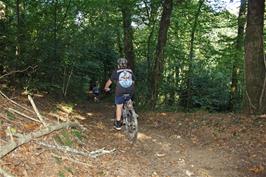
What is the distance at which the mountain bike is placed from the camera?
9684 mm

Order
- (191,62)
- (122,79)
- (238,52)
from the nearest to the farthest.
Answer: (122,79) → (238,52) → (191,62)

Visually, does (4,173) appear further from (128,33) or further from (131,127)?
(128,33)

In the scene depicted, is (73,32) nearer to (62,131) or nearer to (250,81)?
(250,81)

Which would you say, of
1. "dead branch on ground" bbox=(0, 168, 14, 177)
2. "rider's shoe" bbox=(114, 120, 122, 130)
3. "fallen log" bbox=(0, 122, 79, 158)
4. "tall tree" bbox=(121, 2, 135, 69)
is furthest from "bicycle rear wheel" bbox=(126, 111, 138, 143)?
"tall tree" bbox=(121, 2, 135, 69)

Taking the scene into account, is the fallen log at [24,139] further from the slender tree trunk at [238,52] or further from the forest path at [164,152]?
the slender tree trunk at [238,52]

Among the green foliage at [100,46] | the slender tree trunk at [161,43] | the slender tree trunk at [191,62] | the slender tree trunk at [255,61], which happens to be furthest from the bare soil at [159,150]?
the slender tree trunk at [191,62]

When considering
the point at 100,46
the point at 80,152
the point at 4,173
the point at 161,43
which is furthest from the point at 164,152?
the point at 100,46

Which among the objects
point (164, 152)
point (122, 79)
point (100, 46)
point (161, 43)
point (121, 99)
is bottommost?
point (164, 152)

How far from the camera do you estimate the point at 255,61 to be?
11.9m

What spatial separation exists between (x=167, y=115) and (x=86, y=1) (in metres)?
6.59

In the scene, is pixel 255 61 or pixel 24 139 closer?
pixel 24 139

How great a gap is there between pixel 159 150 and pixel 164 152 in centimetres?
17

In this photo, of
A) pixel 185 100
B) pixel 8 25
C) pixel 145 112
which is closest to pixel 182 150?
pixel 145 112

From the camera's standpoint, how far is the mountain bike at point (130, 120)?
9.68 m
